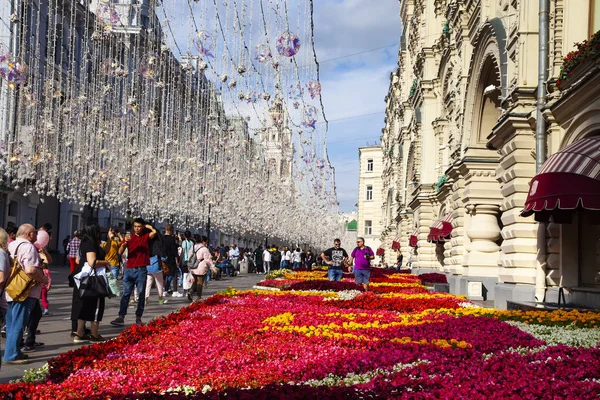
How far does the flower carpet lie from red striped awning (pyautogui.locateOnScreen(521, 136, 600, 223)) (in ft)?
7.18

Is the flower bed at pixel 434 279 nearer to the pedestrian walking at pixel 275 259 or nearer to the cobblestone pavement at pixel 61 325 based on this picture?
the cobblestone pavement at pixel 61 325

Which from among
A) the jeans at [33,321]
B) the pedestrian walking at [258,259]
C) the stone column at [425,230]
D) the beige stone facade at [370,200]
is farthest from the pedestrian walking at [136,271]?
the beige stone facade at [370,200]

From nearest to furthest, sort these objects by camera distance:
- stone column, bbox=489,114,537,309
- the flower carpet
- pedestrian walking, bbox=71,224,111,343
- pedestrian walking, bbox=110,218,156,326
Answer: the flower carpet → pedestrian walking, bbox=71,224,111,343 → pedestrian walking, bbox=110,218,156,326 → stone column, bbox=489,114,537,309

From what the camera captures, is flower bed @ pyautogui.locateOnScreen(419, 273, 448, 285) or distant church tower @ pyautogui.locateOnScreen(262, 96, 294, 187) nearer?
distant church tower @ pyautogui.locateOnScreen(262, 96, 294, 187)

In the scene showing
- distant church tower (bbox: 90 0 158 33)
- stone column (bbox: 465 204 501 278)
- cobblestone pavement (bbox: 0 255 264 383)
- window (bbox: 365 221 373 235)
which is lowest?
cobblestone pavement (bbox: 0 255 264 383)

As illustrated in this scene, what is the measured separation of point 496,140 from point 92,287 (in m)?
13.5

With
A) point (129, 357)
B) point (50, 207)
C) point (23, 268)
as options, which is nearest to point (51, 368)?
point (129, 357)

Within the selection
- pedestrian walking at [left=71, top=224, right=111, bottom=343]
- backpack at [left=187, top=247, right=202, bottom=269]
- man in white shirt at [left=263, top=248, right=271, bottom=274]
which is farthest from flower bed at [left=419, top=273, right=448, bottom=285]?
man in white shirt at [left=263, top=248, right=271, bottom=274]

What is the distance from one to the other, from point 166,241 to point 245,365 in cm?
1482

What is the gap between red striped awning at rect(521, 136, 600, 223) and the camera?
14.2 m

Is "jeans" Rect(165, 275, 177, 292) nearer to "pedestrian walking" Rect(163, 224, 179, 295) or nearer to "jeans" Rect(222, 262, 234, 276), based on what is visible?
"pedestrian walking" Rect(163, 224, 179, 295)

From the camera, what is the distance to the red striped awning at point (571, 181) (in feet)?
46.5

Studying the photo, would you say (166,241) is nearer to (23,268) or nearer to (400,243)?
(23,268)

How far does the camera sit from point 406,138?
2467 inches
